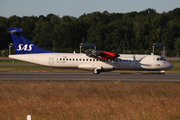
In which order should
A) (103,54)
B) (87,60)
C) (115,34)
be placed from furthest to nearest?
1. (115,34)
2. (87,60)
3. (103,54)

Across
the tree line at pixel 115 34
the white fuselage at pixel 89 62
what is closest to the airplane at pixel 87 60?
the white fuselage at pixel 89 62

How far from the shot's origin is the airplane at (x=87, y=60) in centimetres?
3462

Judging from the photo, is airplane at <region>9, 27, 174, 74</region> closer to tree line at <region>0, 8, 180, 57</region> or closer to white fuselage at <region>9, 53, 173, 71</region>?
white fuselage at <region>9, 53, 173, 71</region>

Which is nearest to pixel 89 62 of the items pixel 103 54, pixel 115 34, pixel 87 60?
pixel 87 60

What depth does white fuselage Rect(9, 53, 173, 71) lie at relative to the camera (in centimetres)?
3466

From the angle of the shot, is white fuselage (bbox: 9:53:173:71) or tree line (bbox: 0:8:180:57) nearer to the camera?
white fuselage (bbox: 9:53:173:71)

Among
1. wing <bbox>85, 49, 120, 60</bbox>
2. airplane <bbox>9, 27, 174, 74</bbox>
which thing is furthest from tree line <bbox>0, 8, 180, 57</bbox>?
wing <bbox>85, 49, 120, 60</bbox>

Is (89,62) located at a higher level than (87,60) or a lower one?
lower

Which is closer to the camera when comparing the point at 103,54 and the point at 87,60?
the point at 103,54

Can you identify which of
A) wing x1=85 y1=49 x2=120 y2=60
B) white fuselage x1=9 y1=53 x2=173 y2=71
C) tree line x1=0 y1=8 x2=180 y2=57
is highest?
tree line x1=0 y1=8 x2=180 y2=57

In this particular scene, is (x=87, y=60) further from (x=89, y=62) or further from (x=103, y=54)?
(x=103, y=54)

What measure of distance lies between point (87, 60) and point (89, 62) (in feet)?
1.39

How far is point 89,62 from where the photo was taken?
115ft

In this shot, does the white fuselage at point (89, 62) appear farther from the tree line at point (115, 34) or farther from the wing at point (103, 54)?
the tree line at point (115, 34)
